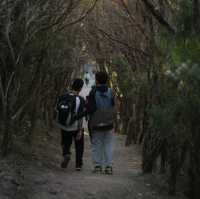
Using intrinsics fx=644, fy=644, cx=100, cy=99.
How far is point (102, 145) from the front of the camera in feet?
41.9

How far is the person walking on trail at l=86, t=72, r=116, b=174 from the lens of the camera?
41.0 feet

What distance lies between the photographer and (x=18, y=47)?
12.6m

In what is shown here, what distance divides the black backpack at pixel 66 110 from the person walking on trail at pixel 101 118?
13.3 inches

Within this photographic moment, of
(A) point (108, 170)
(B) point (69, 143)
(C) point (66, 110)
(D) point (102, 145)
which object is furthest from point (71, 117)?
(A) point (108, 170)

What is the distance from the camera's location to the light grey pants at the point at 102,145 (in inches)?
500

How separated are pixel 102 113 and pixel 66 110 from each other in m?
0.72

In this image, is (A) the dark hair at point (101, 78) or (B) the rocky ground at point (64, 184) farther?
(A) the dark hair at point (101, 78)

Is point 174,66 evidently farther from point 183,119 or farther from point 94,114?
point 94,114

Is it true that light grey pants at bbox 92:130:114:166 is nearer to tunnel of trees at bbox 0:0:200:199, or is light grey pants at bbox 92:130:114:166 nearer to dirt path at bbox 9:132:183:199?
dirt path at bbox 9:132:183:199

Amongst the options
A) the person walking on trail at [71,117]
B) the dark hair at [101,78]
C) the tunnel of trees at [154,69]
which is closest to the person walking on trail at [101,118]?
the dark hair at [101,78]

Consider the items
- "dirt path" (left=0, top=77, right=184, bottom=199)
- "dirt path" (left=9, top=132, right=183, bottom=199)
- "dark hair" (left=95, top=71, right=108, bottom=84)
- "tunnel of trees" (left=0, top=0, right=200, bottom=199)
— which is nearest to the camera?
"tunnel of trees" (left=0, top=0, right=200, bottom=199)

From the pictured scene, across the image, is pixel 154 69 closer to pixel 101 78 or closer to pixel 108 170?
pixel 101 78

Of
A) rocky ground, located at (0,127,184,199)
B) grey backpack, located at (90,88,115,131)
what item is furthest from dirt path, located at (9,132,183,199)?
grey backpack, located at (90,88,115,131)

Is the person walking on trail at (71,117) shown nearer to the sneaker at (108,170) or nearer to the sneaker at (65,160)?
the sneaker at (65,160)
